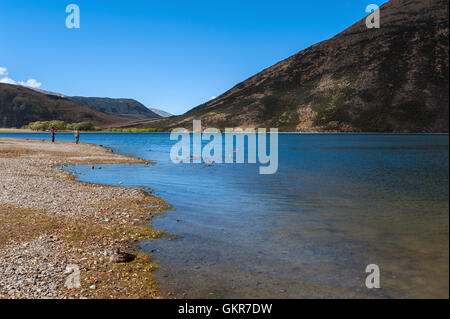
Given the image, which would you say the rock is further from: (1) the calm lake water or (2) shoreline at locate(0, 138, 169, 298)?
(1) the calm lake water

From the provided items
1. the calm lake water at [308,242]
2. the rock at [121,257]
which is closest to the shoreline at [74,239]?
the rock at [121,257]

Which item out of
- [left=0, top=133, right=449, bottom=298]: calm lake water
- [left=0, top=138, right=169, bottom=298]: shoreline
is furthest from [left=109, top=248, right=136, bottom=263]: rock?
[left=0, top=133, right=449, bottom=298]: calm lake water

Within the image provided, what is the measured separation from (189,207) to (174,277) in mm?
9630

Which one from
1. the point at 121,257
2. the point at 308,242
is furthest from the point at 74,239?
the point at 308,242

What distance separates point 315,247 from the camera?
1214 centimetres

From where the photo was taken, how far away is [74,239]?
12461mm

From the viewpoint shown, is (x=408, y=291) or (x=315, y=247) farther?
(x=315, y=247)

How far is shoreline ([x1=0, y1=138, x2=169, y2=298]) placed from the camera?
28.8ft

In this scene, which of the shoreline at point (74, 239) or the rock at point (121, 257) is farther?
the rock at point (121, 257)

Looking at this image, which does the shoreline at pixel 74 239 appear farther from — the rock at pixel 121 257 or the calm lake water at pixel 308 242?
the calm lake water at pixel 308 242

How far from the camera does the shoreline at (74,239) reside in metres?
8.79
